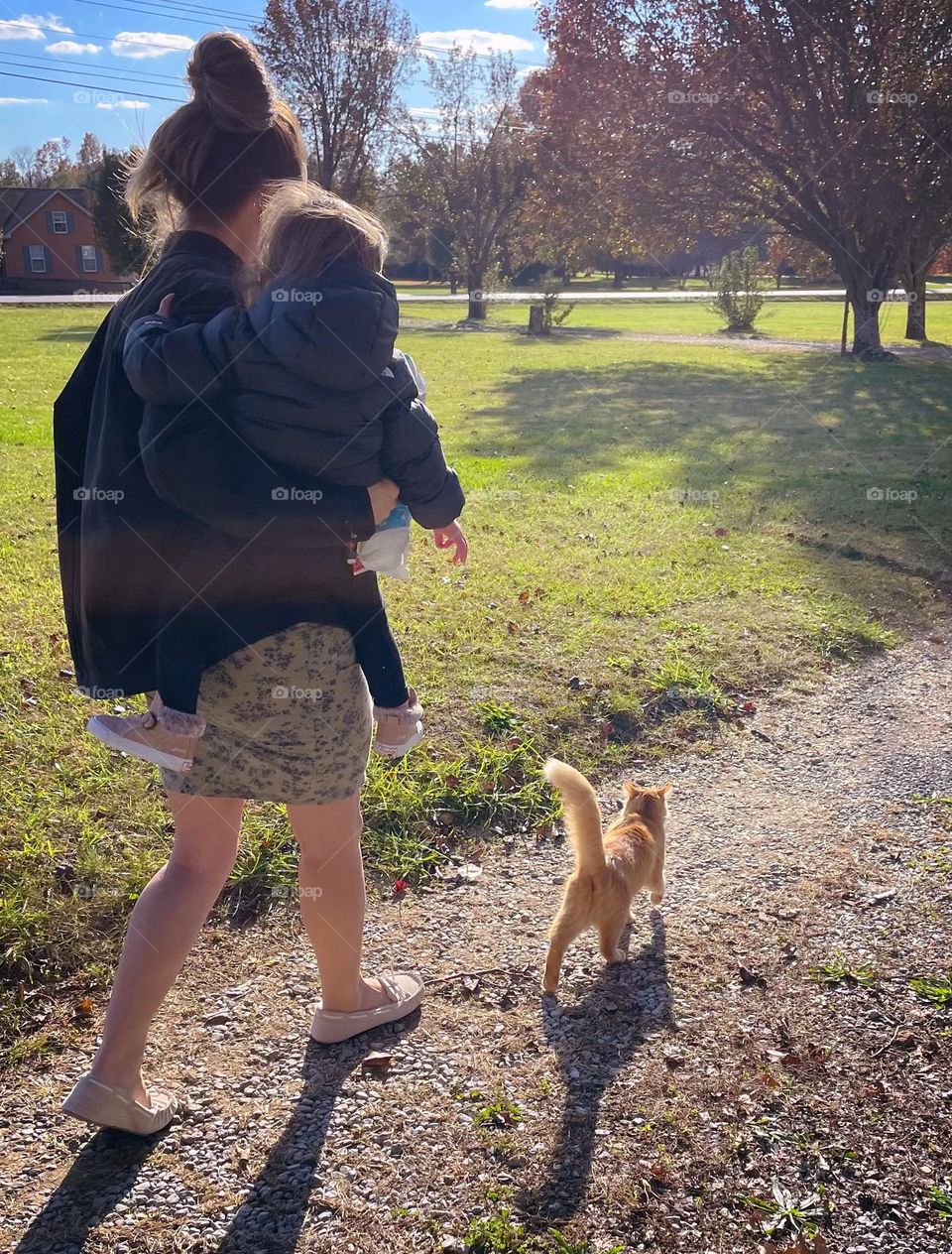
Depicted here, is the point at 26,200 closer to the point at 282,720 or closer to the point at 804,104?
the point at 804,104

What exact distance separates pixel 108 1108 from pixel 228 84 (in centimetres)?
218

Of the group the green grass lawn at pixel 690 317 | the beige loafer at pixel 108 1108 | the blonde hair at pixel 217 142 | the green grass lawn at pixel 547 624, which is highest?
the green grass lawn at pixel 690 317

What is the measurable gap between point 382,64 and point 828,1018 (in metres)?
37.7

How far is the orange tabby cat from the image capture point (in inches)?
109

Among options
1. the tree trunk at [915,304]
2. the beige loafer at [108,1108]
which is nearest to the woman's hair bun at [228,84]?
the beige loafer at [108,1108]

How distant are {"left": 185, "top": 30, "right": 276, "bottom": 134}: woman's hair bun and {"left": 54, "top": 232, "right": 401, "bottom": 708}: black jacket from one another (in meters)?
0.23

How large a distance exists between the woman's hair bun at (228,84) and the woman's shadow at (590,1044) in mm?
2342

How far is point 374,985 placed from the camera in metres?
2.71

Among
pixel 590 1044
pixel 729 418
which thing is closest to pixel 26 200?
pixel 729 418

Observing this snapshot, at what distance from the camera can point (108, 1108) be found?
2199 millimetres

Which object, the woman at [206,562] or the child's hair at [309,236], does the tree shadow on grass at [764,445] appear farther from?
the child's hair at [309,236]

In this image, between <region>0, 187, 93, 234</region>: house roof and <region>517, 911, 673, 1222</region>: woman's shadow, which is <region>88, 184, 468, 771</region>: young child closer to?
<region>517, 911, 673, 1222</region>: woman's shadow

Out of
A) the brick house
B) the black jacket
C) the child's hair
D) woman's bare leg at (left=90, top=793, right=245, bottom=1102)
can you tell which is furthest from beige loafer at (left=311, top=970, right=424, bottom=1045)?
the brick house

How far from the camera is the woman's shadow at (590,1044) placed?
2199 mm
